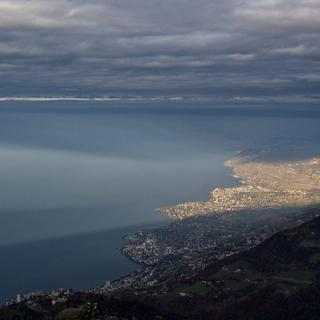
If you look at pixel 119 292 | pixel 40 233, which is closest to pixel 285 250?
pixel 119 292

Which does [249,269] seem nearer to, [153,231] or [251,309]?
[251,309]

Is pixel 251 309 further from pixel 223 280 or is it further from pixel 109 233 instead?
pixel 109 233

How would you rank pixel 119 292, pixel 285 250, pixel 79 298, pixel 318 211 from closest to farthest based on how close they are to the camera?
pixel 79 298
pixel 119 292
pixel 285 250
pixel 318 211

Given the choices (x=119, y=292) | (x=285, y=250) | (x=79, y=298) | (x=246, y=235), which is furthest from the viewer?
(x=246, y=235)

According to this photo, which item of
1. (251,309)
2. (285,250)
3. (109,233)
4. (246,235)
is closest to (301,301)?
(251,309)

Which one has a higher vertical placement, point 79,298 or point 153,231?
point 79,298

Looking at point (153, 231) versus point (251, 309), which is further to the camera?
point (153, 231)
